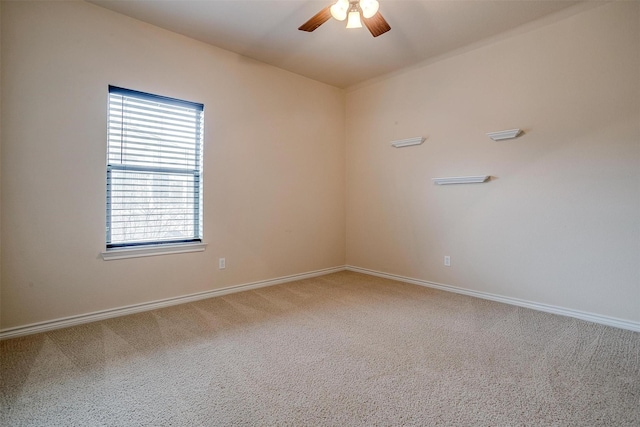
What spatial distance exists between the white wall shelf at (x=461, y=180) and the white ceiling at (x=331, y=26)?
1454mm

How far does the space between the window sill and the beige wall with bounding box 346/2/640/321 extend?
8.11 ft

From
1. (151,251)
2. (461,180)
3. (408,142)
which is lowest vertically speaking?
(151,251)

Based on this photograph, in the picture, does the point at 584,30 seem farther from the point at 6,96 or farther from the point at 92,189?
the point at 6,96

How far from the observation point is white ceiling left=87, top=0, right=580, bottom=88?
2729 millimetres

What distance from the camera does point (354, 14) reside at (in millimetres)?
2361

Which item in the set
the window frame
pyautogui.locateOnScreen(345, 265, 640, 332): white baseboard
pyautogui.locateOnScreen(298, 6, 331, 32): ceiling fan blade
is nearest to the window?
the window frame

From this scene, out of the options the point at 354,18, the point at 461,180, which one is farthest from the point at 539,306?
the point at 354,18

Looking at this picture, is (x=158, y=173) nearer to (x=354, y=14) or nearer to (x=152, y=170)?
(x=152, y=170)

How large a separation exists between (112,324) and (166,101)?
2.14 metres

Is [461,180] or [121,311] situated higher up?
[461,180]

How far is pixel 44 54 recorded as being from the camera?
8.24ft

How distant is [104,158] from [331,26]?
2.44 m

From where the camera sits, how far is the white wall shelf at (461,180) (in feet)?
11.2

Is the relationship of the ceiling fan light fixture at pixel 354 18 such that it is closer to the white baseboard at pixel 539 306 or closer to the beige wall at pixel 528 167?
the beige wall at pixel 528 167
